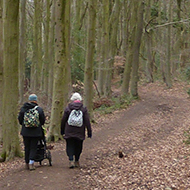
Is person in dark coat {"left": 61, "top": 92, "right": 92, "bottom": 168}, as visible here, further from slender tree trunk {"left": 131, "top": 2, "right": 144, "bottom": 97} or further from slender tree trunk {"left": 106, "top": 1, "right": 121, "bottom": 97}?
slender tree trunk {"left": 106, "top": 1, "right": 121, "bottom": 97}

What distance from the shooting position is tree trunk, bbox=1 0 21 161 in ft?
25.5

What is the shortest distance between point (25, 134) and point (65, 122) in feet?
3.22

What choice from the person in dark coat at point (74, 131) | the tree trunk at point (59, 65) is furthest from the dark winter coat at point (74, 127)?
the tree trunk at point (59, 65)

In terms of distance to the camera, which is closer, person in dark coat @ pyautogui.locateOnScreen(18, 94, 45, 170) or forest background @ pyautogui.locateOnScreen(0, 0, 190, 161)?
person in dark coat @ pyautogui.locateOnScreen(18, 94, 45, 170)

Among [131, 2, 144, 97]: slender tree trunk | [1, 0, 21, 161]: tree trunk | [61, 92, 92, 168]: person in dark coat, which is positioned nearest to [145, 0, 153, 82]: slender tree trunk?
[131, 2, 144, 97]: slender tree trunk

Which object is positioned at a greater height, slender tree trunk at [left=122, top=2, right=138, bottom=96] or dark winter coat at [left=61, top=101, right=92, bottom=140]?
slender tree trunk at [left=122, top=2, right=138, bottom=96]

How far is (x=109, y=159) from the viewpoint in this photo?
8.46m

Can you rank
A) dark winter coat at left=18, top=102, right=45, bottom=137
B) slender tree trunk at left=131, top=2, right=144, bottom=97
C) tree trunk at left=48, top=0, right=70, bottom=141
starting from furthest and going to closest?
slender tree trunk at left=131, top=2, right=144, bottom=97 → tree trunk at left=48, top=0, right=70, bottom=141 → dark winter coat at left=18, top=102, right=45, bottom=137

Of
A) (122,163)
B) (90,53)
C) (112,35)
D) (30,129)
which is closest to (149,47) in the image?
(112,35)

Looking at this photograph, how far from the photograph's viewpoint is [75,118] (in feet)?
23.2

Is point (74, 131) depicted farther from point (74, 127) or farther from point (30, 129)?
point (30, 129)

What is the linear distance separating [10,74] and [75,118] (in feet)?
7.50

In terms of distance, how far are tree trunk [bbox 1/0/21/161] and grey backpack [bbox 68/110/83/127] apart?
197 centimetres

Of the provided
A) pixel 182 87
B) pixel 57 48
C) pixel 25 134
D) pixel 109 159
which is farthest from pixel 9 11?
pixel 182 87
